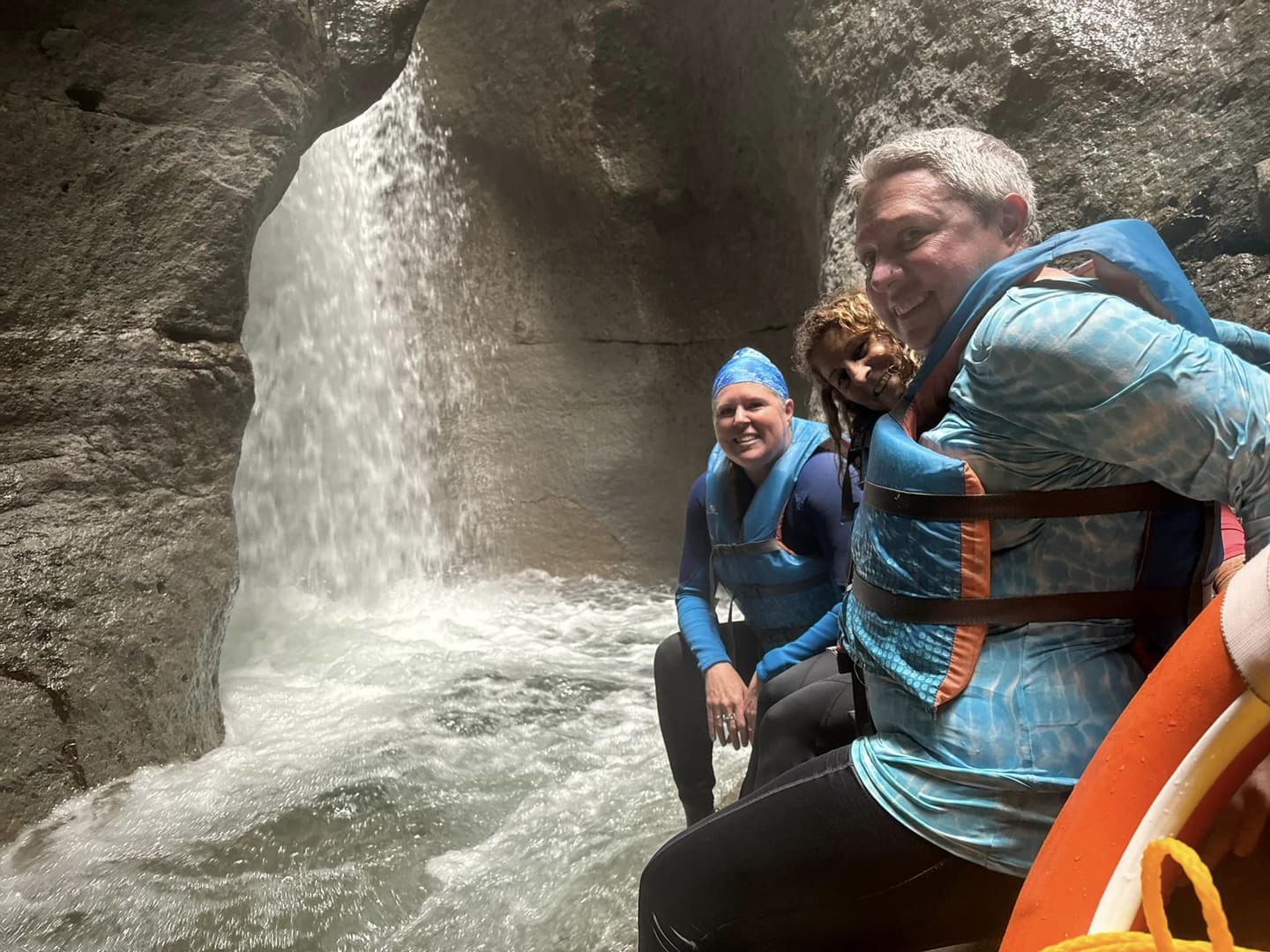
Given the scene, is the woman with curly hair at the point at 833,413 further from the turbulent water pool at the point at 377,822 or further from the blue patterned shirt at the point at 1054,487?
the turbulent water pool at the point at 377,822

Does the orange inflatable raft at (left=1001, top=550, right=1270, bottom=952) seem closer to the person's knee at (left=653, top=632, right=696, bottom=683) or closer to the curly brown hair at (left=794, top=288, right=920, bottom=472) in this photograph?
the curly brown hair at (left=794, top=288, right=920, bottom=472)

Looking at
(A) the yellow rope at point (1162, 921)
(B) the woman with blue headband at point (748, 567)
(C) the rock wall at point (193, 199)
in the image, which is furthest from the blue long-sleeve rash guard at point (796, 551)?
(C) the rock wall at point (193, 199)

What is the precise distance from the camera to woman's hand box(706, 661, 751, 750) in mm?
2340

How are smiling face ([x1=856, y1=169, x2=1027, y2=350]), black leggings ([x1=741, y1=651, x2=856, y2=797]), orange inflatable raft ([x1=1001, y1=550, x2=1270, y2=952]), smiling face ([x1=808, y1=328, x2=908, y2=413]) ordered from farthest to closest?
1. smiling face ([x1=808, y1=328, x2=908, y2=413])
2. black leggings ([x1=741, y1=651, x2=856, y2=797])
3. smiling face ([x1=856, y1=169, x2=1027, y2=350])
4. orange inflatable raft ([x1=1001, y1=550, x2=1270, y2=952])

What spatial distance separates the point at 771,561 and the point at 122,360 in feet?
9.30

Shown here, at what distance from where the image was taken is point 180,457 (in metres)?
3.98

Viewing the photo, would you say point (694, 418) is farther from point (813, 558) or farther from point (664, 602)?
point (813, 558)

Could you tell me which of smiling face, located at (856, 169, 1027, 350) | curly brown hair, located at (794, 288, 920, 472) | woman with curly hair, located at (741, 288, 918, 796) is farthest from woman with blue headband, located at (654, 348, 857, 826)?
smiling face, located at (856, 169, 1027, 350)

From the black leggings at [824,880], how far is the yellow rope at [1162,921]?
0.97 ft

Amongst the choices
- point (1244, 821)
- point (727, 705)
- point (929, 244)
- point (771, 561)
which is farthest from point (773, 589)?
point (1244, 821)

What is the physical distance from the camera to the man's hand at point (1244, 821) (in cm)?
96

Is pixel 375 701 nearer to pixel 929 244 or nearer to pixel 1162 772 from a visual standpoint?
pixel 929 244

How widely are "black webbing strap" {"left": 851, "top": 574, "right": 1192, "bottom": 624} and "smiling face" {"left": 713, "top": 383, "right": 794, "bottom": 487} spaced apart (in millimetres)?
1339

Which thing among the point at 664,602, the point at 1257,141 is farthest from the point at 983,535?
the point at 664,602
